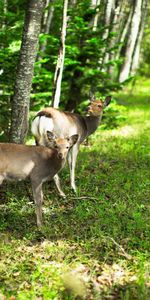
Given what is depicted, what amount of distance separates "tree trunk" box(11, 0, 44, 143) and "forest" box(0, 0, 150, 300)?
18 mm

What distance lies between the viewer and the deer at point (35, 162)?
6931 mm

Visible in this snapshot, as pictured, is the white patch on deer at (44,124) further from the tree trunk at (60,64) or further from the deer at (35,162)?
the tree trunk at (60,64)

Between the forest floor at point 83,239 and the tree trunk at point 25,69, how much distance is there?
109 cm

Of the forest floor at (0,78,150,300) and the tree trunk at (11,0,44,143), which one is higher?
the tree trunk at (11,0,44,143)

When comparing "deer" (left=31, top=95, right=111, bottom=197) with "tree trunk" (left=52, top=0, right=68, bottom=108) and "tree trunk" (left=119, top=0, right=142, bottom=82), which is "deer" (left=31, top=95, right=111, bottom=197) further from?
"tree trunk" (left=119, top=0, right=142, bottom=82)

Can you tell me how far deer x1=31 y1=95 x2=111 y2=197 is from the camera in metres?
8.23

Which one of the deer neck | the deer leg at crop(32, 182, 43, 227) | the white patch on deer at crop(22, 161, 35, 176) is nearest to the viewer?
the white patch on deer at crop(22, 161, 35, 176)

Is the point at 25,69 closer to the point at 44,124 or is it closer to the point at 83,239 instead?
the point at 44,124

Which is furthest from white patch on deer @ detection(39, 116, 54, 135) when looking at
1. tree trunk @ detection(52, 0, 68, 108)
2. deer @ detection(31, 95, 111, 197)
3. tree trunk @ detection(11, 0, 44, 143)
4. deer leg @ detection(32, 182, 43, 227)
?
tree trunk @ detection(52, 0, 68, 108)

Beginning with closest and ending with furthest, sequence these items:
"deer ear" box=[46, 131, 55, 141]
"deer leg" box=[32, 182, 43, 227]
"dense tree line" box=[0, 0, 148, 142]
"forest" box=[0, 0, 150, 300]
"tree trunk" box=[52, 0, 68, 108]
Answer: "forest" box=[0, 0, 150, 300]
"deer leg" box=[32, 182, 43, 227]
"deer ear" box=[46, 131, 55, 141]
"dense tree line" box=[0, 0, 148, 142]
"tree trunk" box=[52, 0, 68, 108]

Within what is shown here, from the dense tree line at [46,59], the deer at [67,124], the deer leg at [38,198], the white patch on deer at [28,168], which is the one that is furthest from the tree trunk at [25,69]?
the deer leg at [38,198]

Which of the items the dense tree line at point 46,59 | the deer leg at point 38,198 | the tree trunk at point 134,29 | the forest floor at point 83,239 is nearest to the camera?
the forest floor at point 83,239

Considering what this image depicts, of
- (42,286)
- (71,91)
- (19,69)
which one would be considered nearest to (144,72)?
(71,91)

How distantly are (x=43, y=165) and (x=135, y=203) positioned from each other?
6.39 feet
